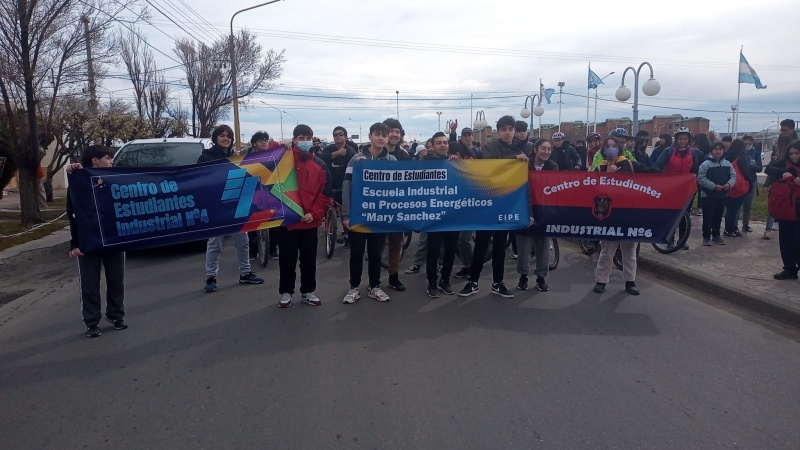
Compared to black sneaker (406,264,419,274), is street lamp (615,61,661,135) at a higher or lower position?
higher

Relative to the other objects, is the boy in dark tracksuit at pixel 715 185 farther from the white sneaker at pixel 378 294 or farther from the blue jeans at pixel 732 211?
the white sneaker at pixel 378 294

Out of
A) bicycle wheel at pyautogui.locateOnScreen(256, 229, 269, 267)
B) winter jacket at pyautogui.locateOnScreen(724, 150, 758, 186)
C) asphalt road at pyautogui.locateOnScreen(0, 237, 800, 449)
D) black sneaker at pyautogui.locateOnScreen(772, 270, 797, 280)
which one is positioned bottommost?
asphalt road at pyautogui.locateOnScreen(0, 237, 800, 449)

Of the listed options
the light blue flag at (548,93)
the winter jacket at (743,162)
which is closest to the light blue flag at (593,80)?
the light blue flag at (548,93)

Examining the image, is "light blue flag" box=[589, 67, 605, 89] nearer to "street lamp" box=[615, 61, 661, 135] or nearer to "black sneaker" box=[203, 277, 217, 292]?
"street lamp" box=[615, 61, 661, 135]

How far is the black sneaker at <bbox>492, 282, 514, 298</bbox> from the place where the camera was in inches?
266

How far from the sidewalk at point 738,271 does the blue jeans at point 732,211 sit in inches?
11.2

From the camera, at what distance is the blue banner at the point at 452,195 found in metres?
6.68

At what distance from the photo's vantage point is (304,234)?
20.9 feet

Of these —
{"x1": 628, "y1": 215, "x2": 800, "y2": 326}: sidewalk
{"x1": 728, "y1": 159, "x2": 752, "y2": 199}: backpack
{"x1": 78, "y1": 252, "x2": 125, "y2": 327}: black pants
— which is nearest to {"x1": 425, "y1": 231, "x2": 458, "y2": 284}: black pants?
{"x1": 628, "y1": 215, "x2": 800, "y2": 326}: sidewalk

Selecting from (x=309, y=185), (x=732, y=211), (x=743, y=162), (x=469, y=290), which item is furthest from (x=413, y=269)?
(x=743, y=162)

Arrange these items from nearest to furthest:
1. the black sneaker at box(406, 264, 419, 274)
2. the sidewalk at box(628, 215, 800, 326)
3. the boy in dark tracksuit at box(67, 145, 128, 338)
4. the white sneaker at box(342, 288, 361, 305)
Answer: the boy in dark tracksuit at box(67, 145, 128, 338)
the sidewalk at box(628, 215, 800, 326)
the white sneaker at box(342, 288, 361, 305)
the black sneaker at box(406, 264, 419, 274)

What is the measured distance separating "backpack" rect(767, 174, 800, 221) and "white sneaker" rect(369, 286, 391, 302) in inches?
198

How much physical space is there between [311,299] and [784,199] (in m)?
5.95

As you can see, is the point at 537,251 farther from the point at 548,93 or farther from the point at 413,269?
the point at 548,93
